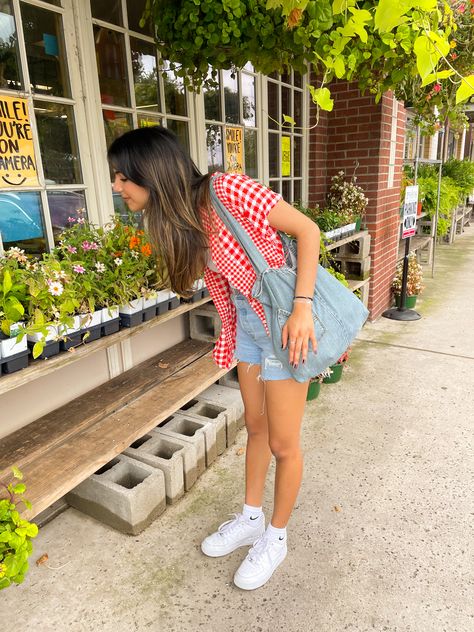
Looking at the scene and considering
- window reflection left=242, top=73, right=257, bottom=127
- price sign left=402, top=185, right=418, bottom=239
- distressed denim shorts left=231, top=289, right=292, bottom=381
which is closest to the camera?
distressed denim shorts left=231, top=289, right=292, bottom=381

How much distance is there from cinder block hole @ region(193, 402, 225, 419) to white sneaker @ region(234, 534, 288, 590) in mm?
1007

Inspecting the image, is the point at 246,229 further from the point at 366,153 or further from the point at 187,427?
the point at 366,153

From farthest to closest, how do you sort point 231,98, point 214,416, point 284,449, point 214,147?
point 231,98 < point 214,147 < point 214,416 < point 284,449

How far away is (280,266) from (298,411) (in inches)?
19.8

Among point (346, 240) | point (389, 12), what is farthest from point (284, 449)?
point (346, 240)

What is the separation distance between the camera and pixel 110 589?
1756 millimetres

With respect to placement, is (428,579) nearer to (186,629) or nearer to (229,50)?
(186,629)

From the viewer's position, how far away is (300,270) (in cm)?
139

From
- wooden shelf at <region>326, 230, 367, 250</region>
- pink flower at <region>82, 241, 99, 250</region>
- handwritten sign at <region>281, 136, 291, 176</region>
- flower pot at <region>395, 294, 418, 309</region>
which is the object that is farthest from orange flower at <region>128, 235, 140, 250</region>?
flower pot at <region>395, 294, 418, 309</region>

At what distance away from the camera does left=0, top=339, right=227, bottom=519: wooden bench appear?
181 centimetres

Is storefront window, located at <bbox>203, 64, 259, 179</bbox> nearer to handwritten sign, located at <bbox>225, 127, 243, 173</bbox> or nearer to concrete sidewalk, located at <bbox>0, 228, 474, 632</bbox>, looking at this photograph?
handwritten sign, located at <bbox>225, 127, 243, 173</bbox>

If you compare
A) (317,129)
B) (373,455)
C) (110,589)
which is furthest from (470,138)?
(110,589)

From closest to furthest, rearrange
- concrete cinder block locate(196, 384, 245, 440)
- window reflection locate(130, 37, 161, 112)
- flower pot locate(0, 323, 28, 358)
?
flower pot locate(0, 323, 28, 358), window reflection locate(130, 37, 161, 112), concrete cinder block locate(196, 384, 245, 440)

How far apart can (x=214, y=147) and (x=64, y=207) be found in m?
1.31
